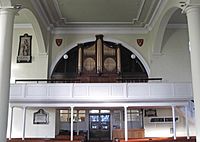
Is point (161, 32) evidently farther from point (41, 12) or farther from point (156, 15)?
point (41, 12)

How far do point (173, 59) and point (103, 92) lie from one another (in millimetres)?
4936

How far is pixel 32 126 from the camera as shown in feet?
50.3

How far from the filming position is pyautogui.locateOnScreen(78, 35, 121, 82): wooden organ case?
50.1ft

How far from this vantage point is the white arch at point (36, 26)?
13001mm

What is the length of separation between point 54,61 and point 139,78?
16.4 ft

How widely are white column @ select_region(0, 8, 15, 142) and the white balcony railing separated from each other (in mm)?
4980

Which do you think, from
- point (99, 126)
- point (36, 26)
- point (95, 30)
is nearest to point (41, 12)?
point (36, 26)

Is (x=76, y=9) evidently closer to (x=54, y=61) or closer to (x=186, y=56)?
(x=54, y=61)

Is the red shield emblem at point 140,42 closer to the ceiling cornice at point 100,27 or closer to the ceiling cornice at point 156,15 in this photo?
the ceiling cornice at point 100,27

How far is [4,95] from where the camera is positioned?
8.70m

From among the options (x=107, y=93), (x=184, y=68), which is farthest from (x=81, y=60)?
(x=184, y=68)

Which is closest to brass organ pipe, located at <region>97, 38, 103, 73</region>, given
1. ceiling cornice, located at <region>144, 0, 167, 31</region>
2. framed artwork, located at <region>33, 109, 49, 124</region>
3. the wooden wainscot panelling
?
ceiling cornice, located at <region>144, 0, 167, 31</region>

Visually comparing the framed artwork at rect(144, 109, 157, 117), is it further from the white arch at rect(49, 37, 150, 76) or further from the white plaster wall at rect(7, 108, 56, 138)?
the white plaster wall at rect(7, 108, 56, 138)

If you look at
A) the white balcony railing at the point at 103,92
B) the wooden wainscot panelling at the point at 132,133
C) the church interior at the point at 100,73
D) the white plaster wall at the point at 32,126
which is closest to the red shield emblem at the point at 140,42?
the church interior at the point at 100,73
